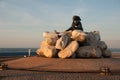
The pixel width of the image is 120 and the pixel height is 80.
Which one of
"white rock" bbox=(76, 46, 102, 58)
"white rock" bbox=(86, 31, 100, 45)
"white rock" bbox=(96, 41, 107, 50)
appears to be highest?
"white rock" bbox=(86, 31, 100, 45)

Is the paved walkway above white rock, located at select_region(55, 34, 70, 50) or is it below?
below

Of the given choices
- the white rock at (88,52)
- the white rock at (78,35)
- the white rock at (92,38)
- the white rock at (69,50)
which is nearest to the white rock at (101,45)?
the white rock at (92,38)

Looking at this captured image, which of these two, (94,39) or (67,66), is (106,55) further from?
(67,66)

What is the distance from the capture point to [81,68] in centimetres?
2461

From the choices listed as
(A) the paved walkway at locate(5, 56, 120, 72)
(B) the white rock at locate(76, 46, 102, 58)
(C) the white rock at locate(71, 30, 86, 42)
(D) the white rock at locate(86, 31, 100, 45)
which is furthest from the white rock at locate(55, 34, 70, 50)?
(D) the white rock at locate(86, 31, 100, 45)

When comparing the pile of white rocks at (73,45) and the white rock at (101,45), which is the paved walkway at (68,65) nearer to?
the pile of white rocks at (73,45)

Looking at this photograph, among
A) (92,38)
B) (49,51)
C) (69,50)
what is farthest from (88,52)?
(49,51)

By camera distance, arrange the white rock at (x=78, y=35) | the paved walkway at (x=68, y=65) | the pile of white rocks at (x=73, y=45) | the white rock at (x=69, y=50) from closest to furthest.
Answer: the paved walkway at (x=68, y=65) < the white rock at (x=69, y=50) < the pile of white rocks at (x=73, y=45) < the white rock at (x=78, y=35)

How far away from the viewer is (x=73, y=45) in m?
27.5

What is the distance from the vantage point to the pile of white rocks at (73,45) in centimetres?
2769

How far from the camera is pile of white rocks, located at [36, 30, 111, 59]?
27688 mm

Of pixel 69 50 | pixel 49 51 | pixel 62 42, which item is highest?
pixel 62 42

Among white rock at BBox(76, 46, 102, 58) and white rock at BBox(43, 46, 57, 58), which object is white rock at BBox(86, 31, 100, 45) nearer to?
white rock at BBox(76, 46, 102, 58)

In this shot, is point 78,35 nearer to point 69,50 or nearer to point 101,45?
point 69,50
